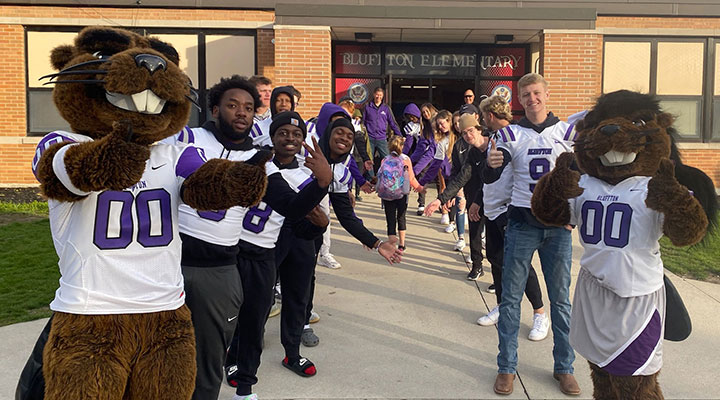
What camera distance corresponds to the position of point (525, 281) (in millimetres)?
3779

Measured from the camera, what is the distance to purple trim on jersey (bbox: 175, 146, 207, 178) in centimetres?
226

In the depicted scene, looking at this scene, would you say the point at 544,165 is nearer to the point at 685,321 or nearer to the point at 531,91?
the point at 531,91

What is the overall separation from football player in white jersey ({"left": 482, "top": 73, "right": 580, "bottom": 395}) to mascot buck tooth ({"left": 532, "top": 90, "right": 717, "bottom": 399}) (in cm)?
82

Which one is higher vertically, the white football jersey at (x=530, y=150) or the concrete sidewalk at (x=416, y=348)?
the white football jersey at (x=530, y=150)

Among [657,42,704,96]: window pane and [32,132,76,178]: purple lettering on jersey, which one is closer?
[32,132,76,178]: purple lettering on jersey

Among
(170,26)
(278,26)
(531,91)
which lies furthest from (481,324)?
(170,26)

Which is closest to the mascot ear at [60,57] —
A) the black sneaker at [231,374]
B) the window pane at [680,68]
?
the black sneaker at [231,374]

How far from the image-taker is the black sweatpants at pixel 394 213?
6.90 m

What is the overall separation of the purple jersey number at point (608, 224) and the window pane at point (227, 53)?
32.5ft

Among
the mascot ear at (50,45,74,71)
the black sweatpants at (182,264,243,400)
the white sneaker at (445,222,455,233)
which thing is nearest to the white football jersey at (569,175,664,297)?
the black sweatpants at (182,264,243,400)

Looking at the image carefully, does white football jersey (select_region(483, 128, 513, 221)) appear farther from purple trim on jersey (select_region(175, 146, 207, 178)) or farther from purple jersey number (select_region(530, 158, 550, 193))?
purple trim on jersey (select_region(175, 146, 207, 178))

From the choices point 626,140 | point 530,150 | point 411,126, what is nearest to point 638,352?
point 626,140

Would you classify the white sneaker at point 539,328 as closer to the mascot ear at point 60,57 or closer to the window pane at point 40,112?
the mascot ear at point 60,57

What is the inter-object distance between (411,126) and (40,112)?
7687 millimetres
